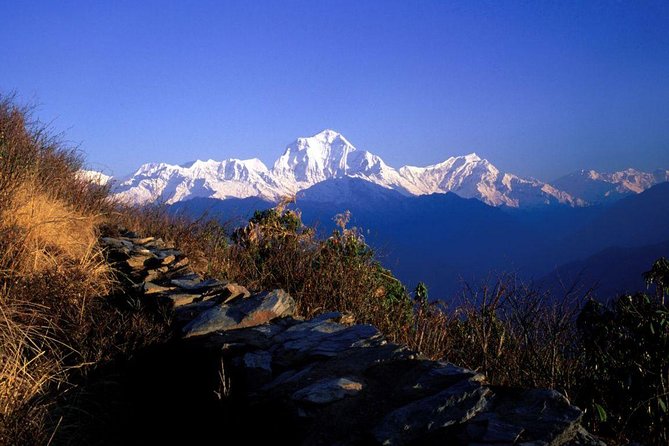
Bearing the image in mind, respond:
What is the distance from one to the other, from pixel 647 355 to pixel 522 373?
1.41 m

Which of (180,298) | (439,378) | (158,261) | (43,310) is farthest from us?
(158,261)

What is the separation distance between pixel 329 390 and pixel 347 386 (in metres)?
0.10

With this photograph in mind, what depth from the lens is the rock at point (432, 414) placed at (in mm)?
1776

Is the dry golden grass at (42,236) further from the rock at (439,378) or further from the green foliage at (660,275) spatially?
the green foliage at (660,275)

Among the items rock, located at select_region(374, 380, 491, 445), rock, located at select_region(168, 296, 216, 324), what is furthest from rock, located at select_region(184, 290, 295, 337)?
rock, located at select_region(374, 380, 491, 445)

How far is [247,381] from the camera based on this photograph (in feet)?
8.33

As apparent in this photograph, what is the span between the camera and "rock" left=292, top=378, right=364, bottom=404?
6.95 feet

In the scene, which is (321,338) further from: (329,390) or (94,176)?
(94,176)

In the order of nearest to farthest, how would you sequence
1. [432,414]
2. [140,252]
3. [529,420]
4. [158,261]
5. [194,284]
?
[529,420] → [432,414] → [194,284] → [158,261] → [140,252]

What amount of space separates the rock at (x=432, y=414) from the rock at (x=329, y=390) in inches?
12.1

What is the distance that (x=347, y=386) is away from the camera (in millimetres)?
2189

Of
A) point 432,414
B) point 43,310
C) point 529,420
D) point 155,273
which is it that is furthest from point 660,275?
point 43,310

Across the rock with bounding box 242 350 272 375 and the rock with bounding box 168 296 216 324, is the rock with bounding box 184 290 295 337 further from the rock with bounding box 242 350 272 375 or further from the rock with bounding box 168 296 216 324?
the rock with bounding box 242 350 272 375

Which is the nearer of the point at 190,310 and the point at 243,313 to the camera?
the point at 243,313
